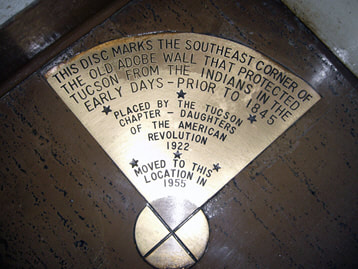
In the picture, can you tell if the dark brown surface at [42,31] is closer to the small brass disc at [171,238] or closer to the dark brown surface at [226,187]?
the dark brown surface at [226,187]

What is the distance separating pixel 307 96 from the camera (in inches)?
35.7

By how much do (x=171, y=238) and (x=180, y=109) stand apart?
17.1 inches

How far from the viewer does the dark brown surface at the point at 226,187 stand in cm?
89

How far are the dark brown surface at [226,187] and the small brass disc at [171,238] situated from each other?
0.03 m

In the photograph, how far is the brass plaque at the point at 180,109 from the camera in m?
0.90

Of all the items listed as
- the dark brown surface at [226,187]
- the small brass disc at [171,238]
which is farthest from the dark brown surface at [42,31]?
the small brass disc at [171,238]

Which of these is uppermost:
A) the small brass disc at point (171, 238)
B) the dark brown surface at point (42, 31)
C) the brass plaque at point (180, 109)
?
the dark brown surface at point (42, 31)

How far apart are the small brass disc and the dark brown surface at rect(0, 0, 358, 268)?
1.2 inches

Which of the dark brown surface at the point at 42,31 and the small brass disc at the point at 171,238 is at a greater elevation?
the dark brown surface at the point at 42,31

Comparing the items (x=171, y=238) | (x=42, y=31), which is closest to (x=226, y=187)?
(x=171, y=238)

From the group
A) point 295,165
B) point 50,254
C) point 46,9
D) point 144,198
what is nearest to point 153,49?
point 46,9

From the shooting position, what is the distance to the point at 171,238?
877 mm

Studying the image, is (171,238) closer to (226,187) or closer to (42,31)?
(226,187)

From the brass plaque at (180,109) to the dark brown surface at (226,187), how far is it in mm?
46
